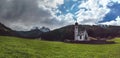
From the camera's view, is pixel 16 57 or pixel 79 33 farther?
pixel 79 33

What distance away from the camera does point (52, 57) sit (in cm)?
5034

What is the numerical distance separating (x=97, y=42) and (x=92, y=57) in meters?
60.2

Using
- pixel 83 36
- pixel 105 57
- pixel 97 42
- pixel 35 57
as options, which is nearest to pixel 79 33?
pixel 83 36

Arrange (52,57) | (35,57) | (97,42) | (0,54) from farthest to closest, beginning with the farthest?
(97,42)
(52,57)
(35,57)
(0,54)

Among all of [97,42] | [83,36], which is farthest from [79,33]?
[97,42]

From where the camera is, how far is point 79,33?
17750 centimetres

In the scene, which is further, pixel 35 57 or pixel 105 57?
pixel 105 57

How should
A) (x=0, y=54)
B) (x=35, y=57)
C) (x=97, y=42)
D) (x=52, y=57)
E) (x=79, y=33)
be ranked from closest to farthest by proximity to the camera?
1. (x=0, y=54)
2. (x=35, y=57)
3. (x=52, y=57)
4. (x=97, y=42)
5. (x=79, y=33)

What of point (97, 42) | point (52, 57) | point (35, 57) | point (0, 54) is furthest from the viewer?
point (97, 42)

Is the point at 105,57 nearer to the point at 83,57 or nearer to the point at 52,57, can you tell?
the point at 83,57

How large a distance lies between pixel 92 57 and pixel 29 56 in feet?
46.9

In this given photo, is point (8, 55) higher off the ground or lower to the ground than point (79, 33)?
lower

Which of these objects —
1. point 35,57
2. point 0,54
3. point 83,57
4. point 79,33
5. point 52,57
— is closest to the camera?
point 0,54

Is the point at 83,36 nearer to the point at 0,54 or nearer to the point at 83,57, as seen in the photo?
the point at 83,57
